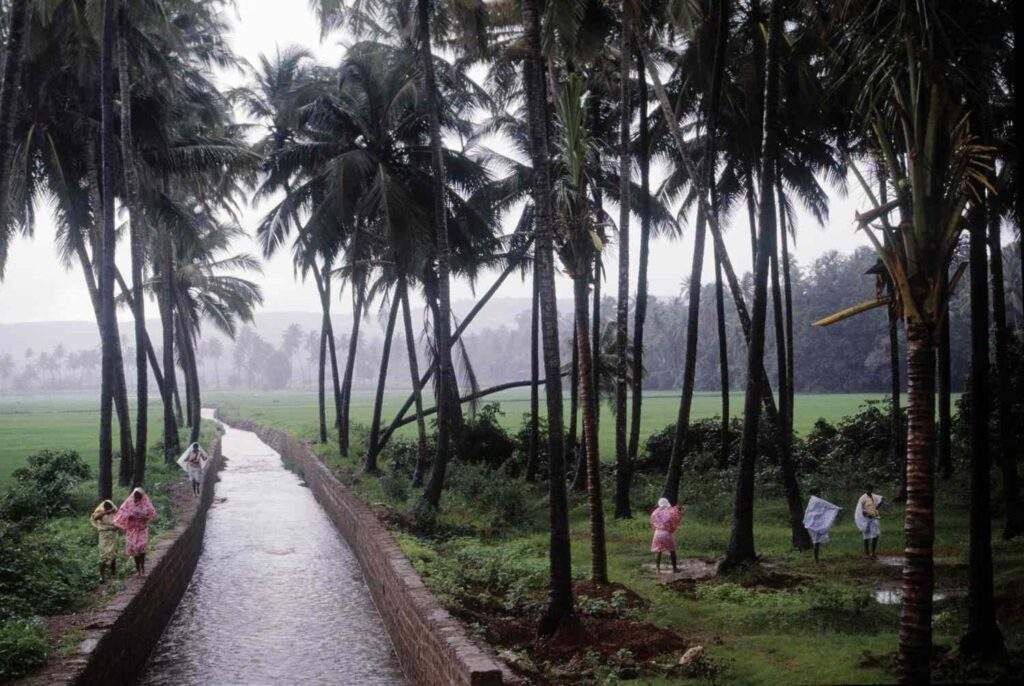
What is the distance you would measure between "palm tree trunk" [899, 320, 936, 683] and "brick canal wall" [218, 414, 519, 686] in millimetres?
2977

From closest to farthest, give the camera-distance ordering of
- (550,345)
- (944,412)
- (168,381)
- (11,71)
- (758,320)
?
(550,345), (11,71), (758,320), (944,412), (168,381)

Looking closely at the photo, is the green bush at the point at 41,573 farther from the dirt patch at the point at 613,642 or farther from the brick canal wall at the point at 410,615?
the dirt patch at the point at 613,642

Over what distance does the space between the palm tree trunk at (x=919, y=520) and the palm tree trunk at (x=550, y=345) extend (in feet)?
12.7

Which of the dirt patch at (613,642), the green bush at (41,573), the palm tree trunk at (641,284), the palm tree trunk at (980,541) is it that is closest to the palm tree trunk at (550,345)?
the dirt patch at (613,642)

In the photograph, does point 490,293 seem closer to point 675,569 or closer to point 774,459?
point 774,459

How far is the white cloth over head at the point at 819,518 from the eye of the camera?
43.0ft

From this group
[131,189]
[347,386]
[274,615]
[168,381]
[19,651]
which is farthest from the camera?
[168,381]

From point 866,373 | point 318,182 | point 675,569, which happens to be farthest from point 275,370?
point 675,569

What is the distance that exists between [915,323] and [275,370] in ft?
594

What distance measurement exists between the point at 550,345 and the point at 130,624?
5.57 m

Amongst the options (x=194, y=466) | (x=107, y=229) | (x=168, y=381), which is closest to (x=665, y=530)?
(x=107, y=229)

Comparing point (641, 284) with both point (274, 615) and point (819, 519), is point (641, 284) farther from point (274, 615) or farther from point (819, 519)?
point (274, 615)

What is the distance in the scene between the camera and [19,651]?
24.8ft

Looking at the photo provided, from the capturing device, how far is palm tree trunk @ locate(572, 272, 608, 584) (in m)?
10.8
